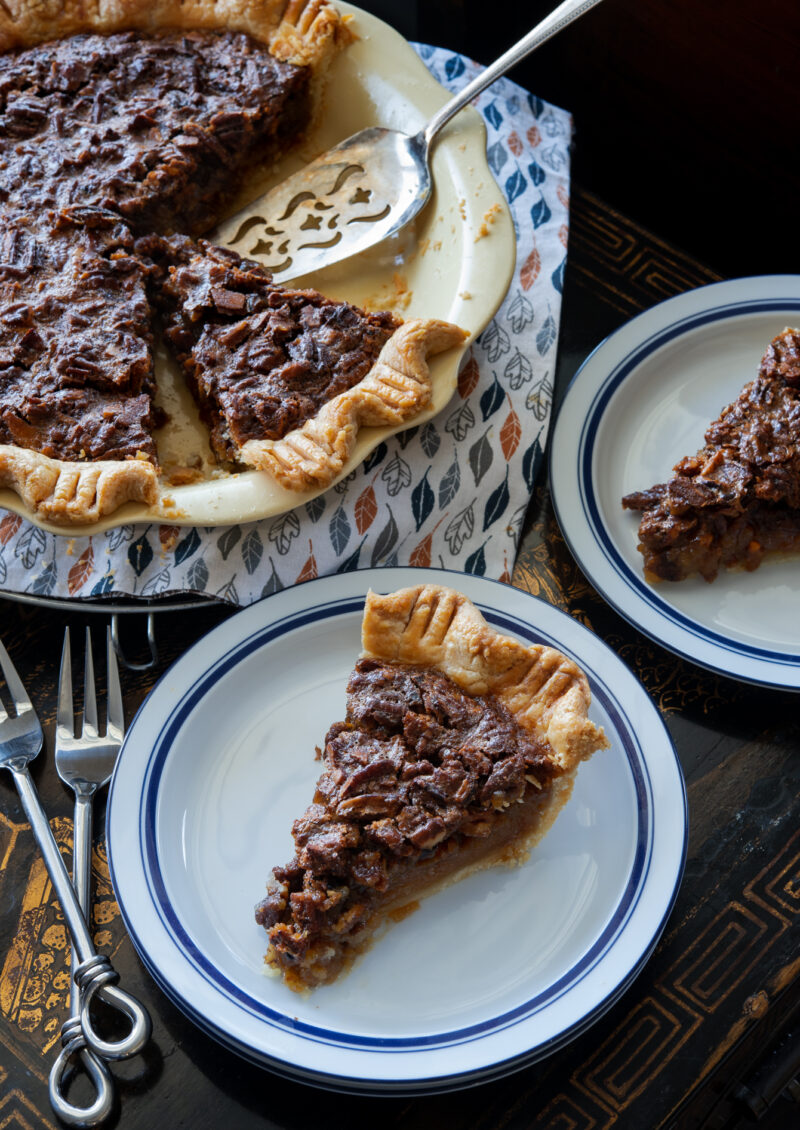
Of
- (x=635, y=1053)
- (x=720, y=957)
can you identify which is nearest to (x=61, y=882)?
(x=635, y=1053)

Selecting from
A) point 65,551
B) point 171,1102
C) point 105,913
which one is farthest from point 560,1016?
point 65,551

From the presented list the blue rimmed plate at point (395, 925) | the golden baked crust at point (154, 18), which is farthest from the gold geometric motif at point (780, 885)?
the golden baked crust at point (154, 18)

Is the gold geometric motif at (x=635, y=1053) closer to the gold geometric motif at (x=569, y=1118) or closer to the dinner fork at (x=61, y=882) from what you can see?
the gold geometric motif at (x=569, y=1118)

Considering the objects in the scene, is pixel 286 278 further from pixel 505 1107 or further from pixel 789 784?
pixel 505 1107

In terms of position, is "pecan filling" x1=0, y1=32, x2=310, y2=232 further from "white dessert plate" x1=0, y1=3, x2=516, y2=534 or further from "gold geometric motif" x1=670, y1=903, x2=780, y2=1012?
"gold geometric motif" x1=670, y1=903, x2=780, y2=1012

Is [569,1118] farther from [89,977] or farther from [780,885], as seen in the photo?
[89,977]

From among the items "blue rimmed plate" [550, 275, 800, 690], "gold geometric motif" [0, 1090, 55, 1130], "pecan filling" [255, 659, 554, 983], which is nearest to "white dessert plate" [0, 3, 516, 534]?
"blue rimmed plate" [550, 275, 800, 690]
